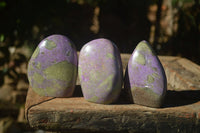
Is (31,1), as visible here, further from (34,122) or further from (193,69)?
(193,69)

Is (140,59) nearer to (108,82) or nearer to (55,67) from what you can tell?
(108,82)

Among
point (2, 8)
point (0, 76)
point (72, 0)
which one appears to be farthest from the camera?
point (72, 0)

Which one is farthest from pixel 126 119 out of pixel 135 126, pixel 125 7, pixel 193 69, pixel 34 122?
pixel 125 7

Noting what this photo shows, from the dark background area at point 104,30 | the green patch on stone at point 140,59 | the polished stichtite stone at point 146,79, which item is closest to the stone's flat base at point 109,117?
the polished stichtite stone at point 146,79

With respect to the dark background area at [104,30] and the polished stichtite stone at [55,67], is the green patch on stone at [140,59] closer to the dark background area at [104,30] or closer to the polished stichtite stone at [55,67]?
the polished stichtite stone at [55,67]

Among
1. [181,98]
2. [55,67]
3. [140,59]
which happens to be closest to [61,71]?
[55,67]

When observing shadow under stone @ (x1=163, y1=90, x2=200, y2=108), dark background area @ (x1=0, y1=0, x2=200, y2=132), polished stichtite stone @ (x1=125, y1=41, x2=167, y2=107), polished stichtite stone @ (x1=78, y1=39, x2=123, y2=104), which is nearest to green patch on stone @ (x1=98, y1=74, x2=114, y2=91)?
polished stichtite stone @ (x1=78, y1=39, x2=123, y2=104)
